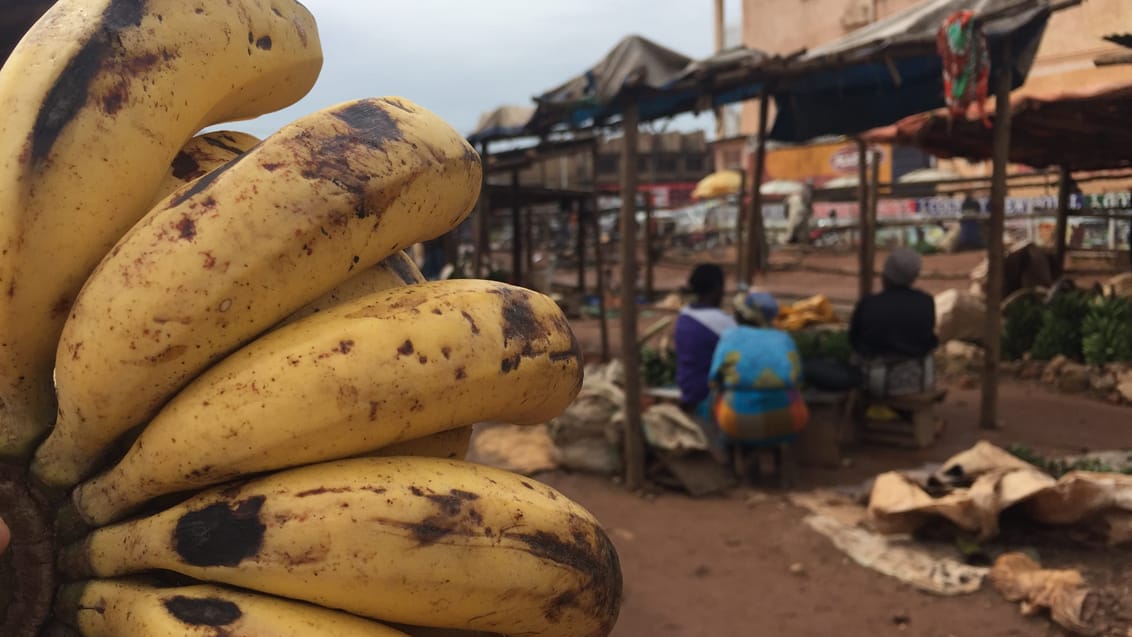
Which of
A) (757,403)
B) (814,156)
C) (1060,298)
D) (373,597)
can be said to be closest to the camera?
(373,597)

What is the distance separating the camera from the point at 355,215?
909 millimetres

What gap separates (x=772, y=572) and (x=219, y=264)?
3445 mm

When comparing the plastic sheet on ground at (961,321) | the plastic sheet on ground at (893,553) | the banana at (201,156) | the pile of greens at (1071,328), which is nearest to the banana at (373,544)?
the banana at (201,156)

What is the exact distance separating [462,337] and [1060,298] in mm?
8692

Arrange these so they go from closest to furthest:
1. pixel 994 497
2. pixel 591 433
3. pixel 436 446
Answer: pixel 436 446 < pixel 994 497 < pixel 591 433

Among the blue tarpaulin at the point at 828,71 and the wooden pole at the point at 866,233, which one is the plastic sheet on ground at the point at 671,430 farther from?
the wooden pole at the point at 866,233

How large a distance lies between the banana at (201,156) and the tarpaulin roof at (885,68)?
469 cm

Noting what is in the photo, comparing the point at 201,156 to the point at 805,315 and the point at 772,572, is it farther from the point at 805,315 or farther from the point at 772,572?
the point at 805,315

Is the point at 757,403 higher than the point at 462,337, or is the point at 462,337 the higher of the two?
the point at 462,337

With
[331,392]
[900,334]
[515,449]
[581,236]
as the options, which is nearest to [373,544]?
[331,392]

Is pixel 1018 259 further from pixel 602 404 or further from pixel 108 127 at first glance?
pixel 108 127

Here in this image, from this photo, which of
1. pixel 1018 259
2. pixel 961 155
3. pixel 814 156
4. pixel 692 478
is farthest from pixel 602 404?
pixel 814 156

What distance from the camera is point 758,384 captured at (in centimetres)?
465

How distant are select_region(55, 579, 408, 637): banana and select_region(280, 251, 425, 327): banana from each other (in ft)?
1.05
